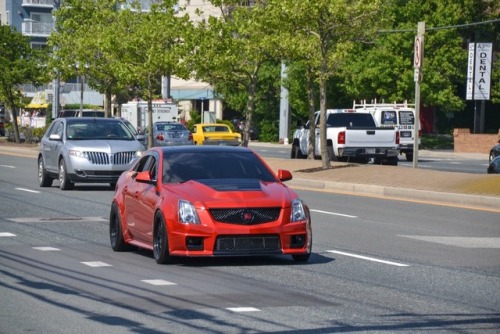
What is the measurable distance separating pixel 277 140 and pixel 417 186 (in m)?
48.6

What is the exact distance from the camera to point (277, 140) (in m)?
76.9

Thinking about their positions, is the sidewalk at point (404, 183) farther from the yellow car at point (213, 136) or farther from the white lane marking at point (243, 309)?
the yellow car at point (213, 136)

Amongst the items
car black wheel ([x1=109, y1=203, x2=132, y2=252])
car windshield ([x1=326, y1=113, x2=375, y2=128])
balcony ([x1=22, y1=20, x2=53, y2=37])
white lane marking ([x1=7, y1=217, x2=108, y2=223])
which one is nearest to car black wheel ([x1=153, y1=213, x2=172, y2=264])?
car black wheel ([x1=109, y1=203, x2=132, y2=252])

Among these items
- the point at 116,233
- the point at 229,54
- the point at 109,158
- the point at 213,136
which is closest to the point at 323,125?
the point at 229,54

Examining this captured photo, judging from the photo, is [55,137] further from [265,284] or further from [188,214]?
[265,284]

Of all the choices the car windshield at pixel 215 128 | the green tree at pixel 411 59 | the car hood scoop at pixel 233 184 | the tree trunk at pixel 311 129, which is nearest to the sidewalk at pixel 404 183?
the tree trunk at pixel 311 129

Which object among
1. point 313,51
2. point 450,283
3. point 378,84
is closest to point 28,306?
point 450,283

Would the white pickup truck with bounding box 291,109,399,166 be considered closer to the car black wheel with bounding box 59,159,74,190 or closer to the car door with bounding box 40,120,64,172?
the car door with bounding box 40,120,64,172

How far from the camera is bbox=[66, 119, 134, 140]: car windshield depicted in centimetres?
2858

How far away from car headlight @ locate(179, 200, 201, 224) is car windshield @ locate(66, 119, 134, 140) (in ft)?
48.6

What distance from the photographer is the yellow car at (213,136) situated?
57.5 metres

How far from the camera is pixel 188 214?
13797mm

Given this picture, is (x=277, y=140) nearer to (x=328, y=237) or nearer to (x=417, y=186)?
(x=417, y=186)

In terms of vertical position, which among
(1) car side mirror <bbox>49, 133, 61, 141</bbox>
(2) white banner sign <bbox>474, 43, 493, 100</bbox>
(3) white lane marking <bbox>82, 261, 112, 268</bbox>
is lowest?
(3) white lane marking <bbox>82, 261, 112, 268</bbox>
